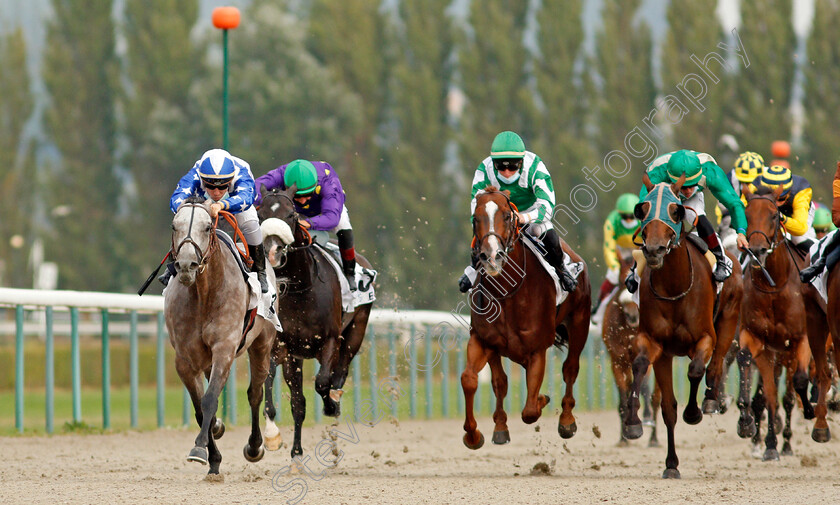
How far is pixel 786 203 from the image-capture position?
34.8 feet

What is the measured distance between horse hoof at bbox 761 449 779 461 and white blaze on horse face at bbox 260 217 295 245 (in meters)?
4.28

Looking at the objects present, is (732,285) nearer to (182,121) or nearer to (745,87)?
(745,87)

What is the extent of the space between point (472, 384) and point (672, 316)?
149cm

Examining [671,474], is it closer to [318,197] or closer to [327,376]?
[327,376]

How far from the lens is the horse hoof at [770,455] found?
10.3 meters

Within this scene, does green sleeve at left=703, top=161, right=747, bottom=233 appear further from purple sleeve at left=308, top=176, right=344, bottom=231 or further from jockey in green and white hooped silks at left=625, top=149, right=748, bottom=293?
purple sleeve at left=308, top=176, right=344, bottom=231

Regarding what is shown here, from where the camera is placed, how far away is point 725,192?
9.32 m

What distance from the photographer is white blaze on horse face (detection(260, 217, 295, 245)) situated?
29.1ft

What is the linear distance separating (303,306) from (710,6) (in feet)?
81.0

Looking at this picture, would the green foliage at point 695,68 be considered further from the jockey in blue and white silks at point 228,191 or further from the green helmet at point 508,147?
the jockey in blue and white silks at point 228,191

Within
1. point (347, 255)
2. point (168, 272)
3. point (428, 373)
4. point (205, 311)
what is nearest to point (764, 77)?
point (428, 373)

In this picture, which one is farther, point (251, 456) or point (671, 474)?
point (251, 456)

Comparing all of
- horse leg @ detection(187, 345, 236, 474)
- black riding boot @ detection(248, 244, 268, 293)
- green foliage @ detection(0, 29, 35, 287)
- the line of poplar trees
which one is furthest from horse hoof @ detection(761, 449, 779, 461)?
green foliage @ detection(0, 29, 35, 287)

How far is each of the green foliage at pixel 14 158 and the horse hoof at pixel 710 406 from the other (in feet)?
103
